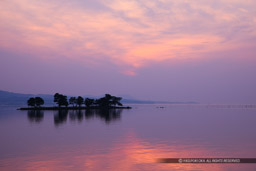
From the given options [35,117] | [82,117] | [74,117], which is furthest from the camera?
[35,117]

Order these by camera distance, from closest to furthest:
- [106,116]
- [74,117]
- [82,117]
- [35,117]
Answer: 1. [82,117]
2. [74,117]
3. [35,117]
4. [106,116]

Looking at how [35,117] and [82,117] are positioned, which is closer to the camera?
[82,117]

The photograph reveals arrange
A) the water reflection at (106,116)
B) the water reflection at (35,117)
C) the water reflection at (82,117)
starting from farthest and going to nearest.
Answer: the water reflection at (106,116), the water reflection at (35,117), the water reflection at (82,117)

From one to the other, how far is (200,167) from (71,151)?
47.3 feet

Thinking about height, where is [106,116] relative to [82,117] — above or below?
below

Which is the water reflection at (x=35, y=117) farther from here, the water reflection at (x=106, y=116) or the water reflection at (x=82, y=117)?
the water reflection at (x=106, y=116)

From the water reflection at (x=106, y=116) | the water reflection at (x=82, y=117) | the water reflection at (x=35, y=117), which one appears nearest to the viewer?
the water reflection at (x=82, y=117)

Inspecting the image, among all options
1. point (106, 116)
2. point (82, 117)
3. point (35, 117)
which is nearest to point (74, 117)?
point (82, 117)

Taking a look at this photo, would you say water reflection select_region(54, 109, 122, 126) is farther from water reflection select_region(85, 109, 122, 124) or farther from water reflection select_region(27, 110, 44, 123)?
water reflection select_region(27, 110, 44, 123)

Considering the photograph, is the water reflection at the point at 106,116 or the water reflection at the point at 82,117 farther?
the water reflection at the point at 106,116

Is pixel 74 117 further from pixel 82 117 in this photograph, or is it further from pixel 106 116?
pixel 106 116

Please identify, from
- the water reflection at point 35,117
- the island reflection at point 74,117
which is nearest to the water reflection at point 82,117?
the island reflection at point 74,117

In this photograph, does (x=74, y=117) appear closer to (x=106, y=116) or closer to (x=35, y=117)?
(x=106, y=116)

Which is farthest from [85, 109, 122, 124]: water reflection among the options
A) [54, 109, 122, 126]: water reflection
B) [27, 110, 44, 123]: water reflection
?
[27, 110, 44, 123]: water reflection
